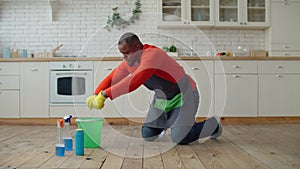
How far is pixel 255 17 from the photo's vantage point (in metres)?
4.64

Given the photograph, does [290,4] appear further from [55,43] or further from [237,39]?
[55,43]

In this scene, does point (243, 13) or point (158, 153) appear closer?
point (158, 153)

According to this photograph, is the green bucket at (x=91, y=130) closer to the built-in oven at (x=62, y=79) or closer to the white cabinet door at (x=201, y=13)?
the built-in oven at (x=62, y=79)

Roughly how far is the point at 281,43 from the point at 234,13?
69 cm

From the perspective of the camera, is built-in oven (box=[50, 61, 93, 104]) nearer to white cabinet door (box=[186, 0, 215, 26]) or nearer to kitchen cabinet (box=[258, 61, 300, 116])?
white cabinet door (box=[186, 0, 215, 26])

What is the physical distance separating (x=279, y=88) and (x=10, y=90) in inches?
Answer: 123

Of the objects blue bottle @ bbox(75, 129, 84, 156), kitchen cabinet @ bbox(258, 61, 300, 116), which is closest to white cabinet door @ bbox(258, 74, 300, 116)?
kitchen cabinet @ bbox(258, 61, 300, 116)

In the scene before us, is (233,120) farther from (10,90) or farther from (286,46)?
(10,90)

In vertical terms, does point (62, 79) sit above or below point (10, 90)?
above

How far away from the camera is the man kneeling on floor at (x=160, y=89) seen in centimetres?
219

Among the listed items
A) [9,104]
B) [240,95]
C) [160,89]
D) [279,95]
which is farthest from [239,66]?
[9,104]

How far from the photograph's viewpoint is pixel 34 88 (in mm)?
4223

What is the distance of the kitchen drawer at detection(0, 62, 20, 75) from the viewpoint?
4219 mm

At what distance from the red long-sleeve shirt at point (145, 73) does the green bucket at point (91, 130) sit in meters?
0.19
